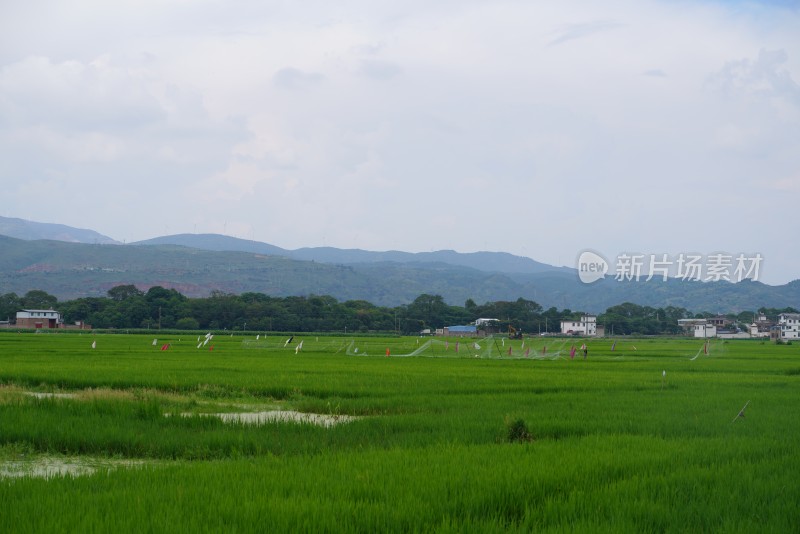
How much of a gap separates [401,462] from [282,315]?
286 feet

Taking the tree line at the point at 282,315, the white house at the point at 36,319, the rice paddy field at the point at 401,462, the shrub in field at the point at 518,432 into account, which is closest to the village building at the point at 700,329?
the tree line at the point at 282,315

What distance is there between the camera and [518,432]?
31.6 ft

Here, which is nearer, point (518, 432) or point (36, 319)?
point (518, 432)

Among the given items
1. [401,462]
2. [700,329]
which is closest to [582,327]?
[700,329]

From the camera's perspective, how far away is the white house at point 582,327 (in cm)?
10776

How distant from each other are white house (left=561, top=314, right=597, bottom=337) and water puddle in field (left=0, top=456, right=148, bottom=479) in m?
102

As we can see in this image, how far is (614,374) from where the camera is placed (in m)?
21.9

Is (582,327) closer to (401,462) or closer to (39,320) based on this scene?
(39,320)

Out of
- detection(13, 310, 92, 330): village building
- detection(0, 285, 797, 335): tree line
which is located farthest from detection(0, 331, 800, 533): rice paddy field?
detection(13, 310, 92, 330): village building

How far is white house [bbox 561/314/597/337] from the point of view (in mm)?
107756

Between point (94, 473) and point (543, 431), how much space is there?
18.0 ft

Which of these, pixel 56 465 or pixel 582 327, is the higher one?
pixel 582 327

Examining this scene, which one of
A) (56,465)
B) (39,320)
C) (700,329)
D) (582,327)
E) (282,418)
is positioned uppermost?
(700,329)

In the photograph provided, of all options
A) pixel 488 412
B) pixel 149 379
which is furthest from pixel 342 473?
pixel 149 379
